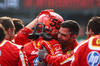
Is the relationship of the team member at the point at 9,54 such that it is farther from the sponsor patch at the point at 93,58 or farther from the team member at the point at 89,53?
the sponsor patch at the point at 93,58

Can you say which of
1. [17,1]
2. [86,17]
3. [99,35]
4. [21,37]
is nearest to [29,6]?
[17,1]

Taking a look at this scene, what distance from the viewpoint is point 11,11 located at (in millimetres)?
10070

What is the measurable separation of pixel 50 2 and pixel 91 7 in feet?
8.07

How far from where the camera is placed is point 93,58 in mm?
1601

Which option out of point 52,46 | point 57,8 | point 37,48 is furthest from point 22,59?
point 57,8

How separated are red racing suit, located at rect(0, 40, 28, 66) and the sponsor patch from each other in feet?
2.56

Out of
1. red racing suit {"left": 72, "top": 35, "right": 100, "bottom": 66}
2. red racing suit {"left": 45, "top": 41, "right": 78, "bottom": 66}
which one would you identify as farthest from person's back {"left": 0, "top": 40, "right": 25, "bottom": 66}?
red racing suit {"left": 72, "top": 35, "right": 100, "bottom": 66}

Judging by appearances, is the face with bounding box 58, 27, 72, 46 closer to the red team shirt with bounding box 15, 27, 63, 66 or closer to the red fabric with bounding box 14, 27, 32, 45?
the red team shirt with bounding box 15, 27, 63, 66

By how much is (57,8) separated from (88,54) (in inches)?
369

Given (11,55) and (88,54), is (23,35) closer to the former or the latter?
(11,55)

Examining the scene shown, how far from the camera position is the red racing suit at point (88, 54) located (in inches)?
63.0

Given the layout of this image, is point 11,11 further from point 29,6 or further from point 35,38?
point 35,38

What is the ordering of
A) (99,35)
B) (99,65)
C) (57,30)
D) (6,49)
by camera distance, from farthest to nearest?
1. (57,30)
2. (6,49)
3. (99,35)
4. (99,65)

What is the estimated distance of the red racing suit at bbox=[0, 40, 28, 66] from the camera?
2012mm
